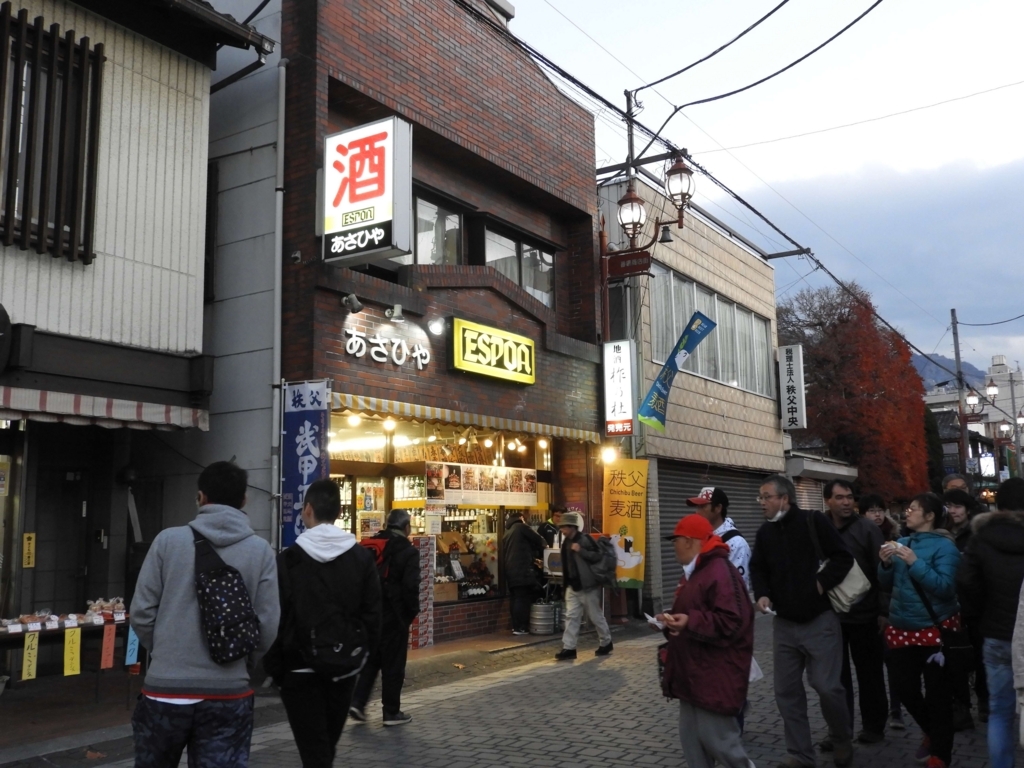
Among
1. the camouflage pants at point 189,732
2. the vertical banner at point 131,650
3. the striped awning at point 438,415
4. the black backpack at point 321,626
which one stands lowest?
the vertical banner at point 131,650

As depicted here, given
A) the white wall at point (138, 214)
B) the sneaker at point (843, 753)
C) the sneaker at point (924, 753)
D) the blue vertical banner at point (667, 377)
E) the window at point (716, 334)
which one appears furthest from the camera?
the window at point (716, 334)

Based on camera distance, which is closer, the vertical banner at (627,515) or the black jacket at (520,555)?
the black jacket at (520,555)

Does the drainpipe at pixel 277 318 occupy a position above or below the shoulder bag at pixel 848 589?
above

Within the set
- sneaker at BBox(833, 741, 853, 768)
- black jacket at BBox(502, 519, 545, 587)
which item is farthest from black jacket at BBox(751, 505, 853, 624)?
black jacket at BBox(502, 519, 545, 587)

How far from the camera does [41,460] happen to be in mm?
10961

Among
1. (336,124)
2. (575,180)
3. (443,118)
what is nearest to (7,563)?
(336,124)

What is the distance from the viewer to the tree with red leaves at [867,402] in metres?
33.0

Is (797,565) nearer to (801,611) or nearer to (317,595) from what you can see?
(801,611)

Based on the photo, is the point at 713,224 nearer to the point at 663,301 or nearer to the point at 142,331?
the point at 663,301

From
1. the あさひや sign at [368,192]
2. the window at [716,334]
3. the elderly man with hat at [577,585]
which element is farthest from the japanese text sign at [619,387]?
the あさひや sign at [368,192]

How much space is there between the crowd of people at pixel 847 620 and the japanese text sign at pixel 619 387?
26.0 ft

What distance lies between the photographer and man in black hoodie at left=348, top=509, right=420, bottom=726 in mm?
8219

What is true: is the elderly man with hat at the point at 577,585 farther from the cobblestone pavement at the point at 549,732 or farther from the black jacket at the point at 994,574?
the black jacket at the point at 994,574

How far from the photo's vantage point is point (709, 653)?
5.13 meters
